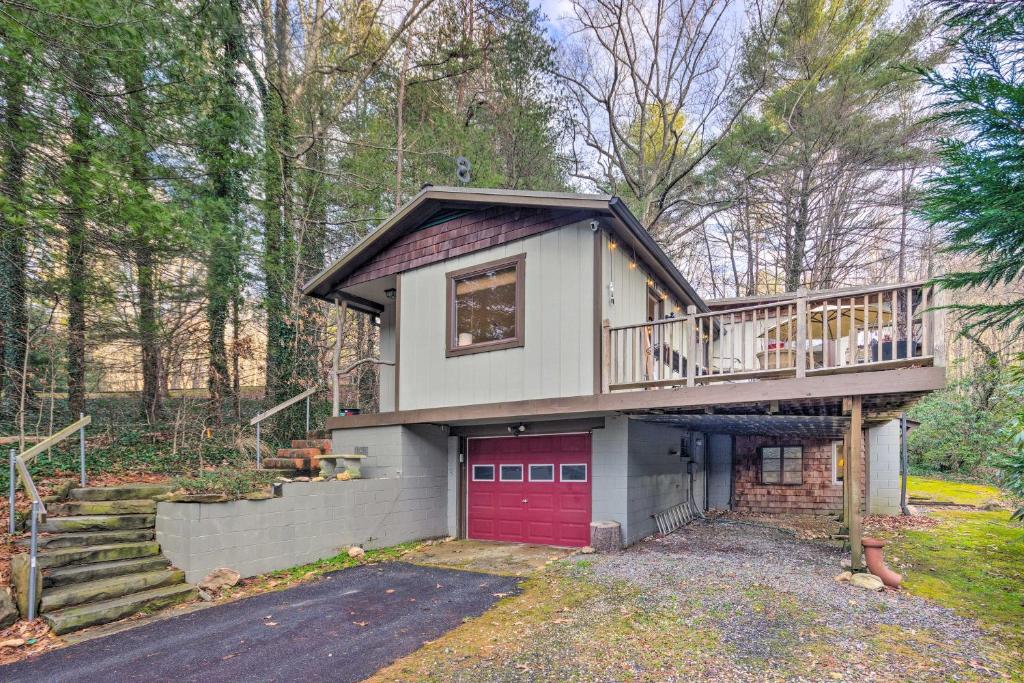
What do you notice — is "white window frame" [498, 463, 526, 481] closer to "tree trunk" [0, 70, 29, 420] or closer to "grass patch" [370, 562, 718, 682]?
"grass patch" [370, 562, 718, 682]

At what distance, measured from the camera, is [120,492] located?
6570mm

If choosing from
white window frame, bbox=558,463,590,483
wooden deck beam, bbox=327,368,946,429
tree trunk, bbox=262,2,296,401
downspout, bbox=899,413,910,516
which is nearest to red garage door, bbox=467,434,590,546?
white window frame, bbox=558,463,590,483

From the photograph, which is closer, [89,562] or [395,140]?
[89,562]

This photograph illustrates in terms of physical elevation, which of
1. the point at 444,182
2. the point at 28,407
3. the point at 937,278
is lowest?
the point at 28,407

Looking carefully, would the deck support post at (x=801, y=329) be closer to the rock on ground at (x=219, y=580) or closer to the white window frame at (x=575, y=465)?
the white window frame at (x=575, y=465)

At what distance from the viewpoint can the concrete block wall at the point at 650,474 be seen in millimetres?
7914

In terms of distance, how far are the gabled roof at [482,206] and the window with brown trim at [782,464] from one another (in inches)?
163

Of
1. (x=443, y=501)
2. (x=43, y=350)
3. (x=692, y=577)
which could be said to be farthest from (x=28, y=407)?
(x=692, y=577)

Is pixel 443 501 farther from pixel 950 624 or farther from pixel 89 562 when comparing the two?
pixel 950 624

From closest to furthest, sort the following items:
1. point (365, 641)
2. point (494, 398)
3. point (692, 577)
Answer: point (365, 641) → point (692, 577) → point (494, 398)

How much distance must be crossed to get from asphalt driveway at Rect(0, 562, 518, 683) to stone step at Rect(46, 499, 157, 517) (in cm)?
181

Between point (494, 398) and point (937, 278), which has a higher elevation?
point (937, 278)

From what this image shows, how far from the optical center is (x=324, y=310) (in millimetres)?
13664

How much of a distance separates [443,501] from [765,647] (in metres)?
6.10
